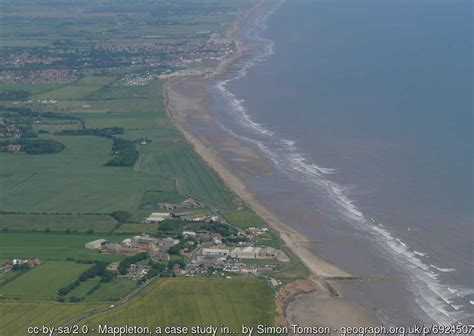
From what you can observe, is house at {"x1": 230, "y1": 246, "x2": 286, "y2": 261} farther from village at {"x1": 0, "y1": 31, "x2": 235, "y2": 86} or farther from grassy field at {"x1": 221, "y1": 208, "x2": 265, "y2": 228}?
village at {"x1": 0, "y1": 31, "x2": 235, "y2": 86}

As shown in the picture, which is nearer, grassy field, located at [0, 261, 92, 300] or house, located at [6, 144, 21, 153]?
grassy field, located at [0, 261, 92, 300]

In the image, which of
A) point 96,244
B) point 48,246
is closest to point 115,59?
point 48,246

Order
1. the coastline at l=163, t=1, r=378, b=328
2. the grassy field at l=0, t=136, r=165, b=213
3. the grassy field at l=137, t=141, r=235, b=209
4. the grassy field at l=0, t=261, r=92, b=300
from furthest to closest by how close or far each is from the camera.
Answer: the grassy field at l=137, t=141, r=235, b=209
the grassy field at l=0, t=136, r=165, b=213
the grassy field at l=0, t=261, r=92, b=300
the coastline at l=163, t=1, r=378, b=328

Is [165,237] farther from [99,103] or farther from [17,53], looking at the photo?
[17,53]

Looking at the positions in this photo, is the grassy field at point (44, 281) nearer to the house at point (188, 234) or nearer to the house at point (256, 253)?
the house at point (188, 234)

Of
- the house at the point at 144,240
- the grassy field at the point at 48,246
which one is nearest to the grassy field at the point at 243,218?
the house at the point at 144,240

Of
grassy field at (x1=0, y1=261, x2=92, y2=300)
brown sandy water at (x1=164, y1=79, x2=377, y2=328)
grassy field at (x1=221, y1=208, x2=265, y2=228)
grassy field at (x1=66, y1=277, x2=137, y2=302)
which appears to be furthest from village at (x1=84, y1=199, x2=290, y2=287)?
grassy field at (x1=0, y1=261, x2=92, y2=300)

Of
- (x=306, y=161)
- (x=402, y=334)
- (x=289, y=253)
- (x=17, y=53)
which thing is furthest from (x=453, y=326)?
(x=17, y=53)
